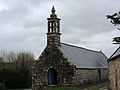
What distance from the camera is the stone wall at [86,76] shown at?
114ft

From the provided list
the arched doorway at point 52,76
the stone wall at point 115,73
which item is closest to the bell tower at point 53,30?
the arched doorway at point 52,76

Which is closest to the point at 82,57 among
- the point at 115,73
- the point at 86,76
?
the point at 86,76

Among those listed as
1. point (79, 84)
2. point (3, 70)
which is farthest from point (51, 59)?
point (3, 70)

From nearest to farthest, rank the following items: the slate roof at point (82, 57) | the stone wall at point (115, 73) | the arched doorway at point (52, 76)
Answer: the stone wall at point (115, 73) → the slate roof at point (82, 57) → the arched doorway at point (52, 76)

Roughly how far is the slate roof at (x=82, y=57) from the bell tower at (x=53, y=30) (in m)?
1.07

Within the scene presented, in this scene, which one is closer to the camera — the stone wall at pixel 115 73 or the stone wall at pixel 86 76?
the stone wall at pixel 115 73

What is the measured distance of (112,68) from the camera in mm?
26578

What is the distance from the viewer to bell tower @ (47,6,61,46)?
35.9 meters

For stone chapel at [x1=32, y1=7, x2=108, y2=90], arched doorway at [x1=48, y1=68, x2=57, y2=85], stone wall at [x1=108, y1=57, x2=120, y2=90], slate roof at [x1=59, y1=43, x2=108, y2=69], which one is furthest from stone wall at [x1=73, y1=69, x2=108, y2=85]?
stone wall at [x1=108, y1=57, x2=120, y2=90]

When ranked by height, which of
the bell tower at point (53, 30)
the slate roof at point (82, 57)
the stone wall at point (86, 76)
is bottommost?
the stone wall at point (86, 76)

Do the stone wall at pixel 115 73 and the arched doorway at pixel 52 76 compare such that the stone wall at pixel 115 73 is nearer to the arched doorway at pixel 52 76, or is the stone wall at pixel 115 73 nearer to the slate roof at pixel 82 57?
the slate roof at pixel 82 57

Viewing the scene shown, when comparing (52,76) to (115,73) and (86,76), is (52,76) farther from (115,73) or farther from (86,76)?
(115,73)

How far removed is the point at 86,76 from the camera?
36781mm

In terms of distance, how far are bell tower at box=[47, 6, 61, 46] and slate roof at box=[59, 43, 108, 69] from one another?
3.50 feet
